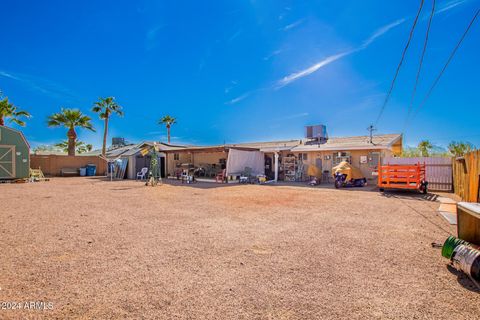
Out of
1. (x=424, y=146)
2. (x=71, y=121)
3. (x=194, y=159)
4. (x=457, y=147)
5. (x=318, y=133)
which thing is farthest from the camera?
(x=424, y=146)

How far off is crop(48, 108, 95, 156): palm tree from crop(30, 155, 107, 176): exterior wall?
2.62 m

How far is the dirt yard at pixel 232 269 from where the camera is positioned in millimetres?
2258

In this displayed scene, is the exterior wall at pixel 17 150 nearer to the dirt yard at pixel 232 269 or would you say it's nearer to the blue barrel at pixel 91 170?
the blue barrel at pixel 91 170

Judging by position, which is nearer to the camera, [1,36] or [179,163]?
[1,36]

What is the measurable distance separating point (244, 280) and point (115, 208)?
6306mm

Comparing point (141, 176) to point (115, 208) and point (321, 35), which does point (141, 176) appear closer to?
point (115, 208)

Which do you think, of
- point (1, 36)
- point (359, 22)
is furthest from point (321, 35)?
point (1, 36)

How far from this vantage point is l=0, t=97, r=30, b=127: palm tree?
66.0 feet

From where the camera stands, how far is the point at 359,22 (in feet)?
32.2

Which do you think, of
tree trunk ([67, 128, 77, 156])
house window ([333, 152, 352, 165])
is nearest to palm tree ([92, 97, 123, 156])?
tree trunk ([67, 128, 77, 156])

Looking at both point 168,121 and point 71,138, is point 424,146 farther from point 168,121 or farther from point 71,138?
point 71,138

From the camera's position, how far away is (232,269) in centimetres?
313

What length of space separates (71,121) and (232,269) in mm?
30006

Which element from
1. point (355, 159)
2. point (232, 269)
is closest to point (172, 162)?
point (355, 159)
